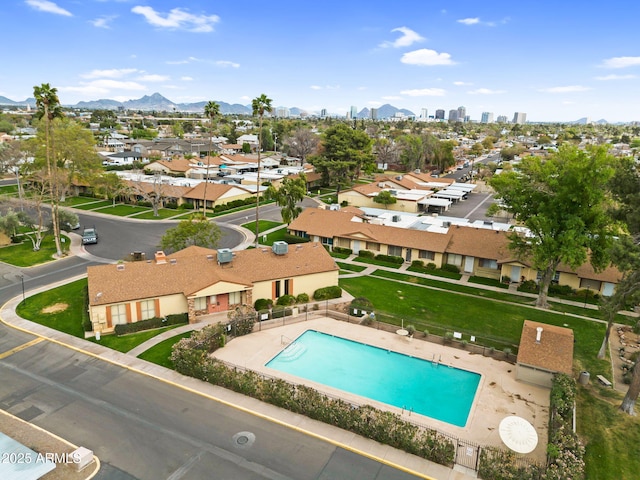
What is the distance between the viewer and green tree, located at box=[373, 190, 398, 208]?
8556 centimetres

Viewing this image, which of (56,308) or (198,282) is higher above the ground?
(198,282)

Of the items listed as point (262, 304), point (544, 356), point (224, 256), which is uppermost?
point (224, 256)

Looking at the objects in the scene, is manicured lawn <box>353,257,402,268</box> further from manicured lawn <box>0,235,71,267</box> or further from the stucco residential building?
manicured lawn <box>0,235,71,267</box>

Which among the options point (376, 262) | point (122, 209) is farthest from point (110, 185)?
point (376, 262)

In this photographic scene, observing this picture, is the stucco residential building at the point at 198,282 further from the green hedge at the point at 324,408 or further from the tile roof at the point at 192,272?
the green hedge at the point at 324,408

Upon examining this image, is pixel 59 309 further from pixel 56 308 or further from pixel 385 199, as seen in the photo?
pixel 385 199

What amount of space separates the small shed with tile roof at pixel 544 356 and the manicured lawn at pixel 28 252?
52.1 metres

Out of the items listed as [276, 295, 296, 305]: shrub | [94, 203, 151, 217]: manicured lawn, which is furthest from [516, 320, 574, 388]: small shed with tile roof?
[94, 203, 151, 217]: manicured lawn

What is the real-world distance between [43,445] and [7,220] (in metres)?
45.5

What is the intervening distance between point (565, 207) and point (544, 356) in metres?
17.2

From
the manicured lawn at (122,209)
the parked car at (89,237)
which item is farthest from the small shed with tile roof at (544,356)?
the manicured lawn at (122,209)

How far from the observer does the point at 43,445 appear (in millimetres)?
22172

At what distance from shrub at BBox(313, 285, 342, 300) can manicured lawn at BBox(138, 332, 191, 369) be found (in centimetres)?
1428

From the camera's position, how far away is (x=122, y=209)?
80312mm
